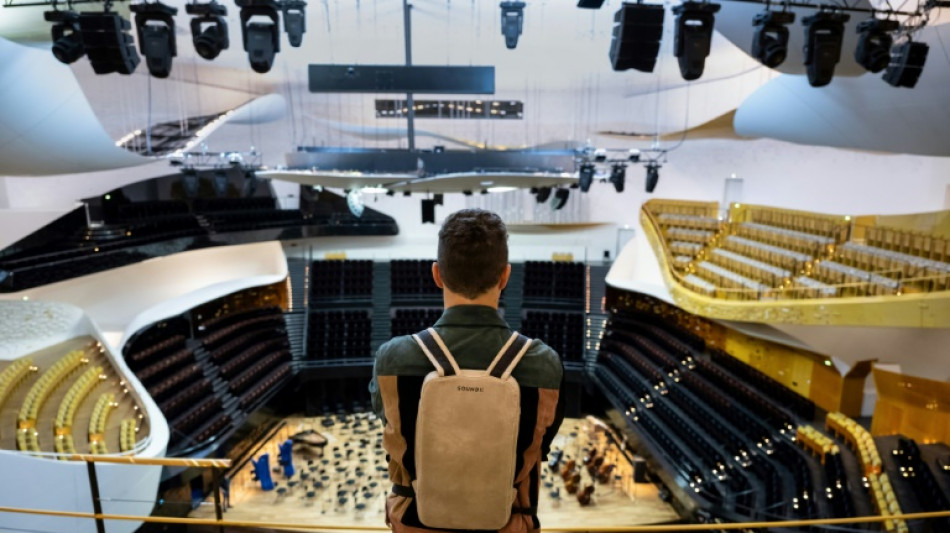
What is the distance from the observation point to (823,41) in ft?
16.3

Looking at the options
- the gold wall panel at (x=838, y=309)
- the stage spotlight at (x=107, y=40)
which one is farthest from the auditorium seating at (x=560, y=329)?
the stage spotlight at (x=107, y=40)

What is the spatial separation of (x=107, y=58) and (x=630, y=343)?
532 inches

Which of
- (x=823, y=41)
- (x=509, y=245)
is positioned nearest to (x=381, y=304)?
(x=509, y=245)

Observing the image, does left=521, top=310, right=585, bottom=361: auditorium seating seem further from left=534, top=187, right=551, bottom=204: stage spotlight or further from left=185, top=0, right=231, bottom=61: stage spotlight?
left=185, top=0, right=231, bottom=61: stage spotlight

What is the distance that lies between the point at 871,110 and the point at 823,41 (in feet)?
7.52

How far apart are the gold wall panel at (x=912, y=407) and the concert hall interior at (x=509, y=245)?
0.17 feet

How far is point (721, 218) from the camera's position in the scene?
14.9 m

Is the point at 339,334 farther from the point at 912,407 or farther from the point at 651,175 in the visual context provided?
the point at 912,407

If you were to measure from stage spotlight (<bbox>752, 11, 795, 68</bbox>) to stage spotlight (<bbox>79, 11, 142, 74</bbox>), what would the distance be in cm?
571

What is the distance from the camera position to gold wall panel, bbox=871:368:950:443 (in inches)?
352

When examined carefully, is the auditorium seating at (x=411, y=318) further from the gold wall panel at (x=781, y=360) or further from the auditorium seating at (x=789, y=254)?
the auditorium seating at (x=789, y=254)

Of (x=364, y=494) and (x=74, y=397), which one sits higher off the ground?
(x=74, y=397)

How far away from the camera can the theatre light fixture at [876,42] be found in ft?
16.1

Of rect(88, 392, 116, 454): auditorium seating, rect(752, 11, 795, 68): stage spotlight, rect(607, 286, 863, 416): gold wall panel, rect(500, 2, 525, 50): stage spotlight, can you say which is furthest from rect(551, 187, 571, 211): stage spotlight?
rect(88, 392, 116, 454): auditorium seating
